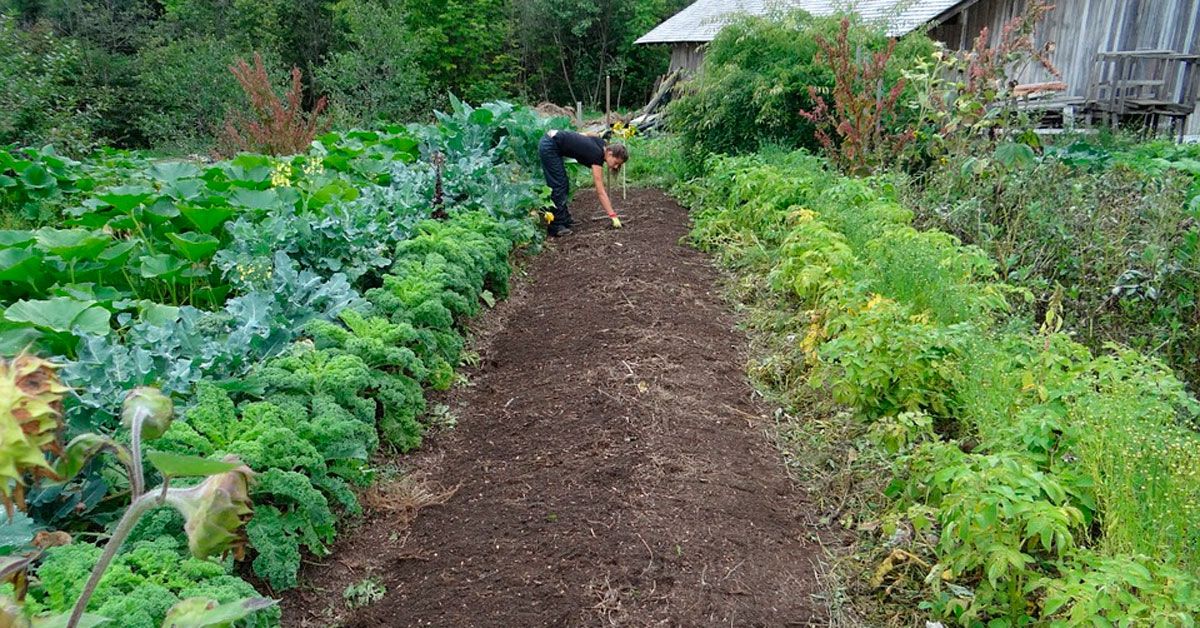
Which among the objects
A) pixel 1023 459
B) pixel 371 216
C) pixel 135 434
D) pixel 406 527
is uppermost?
pixel 135 434

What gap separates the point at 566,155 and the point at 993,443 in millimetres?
6171

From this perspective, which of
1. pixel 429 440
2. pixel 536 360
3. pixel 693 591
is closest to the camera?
pixel 693 591

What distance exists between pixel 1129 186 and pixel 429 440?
4919 mm

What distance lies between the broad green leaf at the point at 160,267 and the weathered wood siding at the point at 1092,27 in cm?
1169

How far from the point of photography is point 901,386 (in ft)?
11.6

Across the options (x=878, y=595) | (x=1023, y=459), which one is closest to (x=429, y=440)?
(x=878, y=595)

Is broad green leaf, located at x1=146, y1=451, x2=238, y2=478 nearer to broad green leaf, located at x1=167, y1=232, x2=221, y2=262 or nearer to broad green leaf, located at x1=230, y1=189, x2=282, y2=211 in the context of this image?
broad green leaf, located at x1=167, y1=232, x2=221, y2=262

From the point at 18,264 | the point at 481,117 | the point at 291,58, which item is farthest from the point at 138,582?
the point at 291,58

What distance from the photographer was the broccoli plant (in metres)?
0.72

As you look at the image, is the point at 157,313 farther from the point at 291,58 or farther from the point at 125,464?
the point at 291,58

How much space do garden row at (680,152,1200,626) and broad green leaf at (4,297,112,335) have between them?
3.06 m

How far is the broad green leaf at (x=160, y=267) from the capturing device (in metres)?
4.05

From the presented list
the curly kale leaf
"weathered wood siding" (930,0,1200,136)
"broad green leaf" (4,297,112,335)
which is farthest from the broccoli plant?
"weathered wood siding" (930,0,1200,136)

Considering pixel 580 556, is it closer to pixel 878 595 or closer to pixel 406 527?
pixel 406 527
